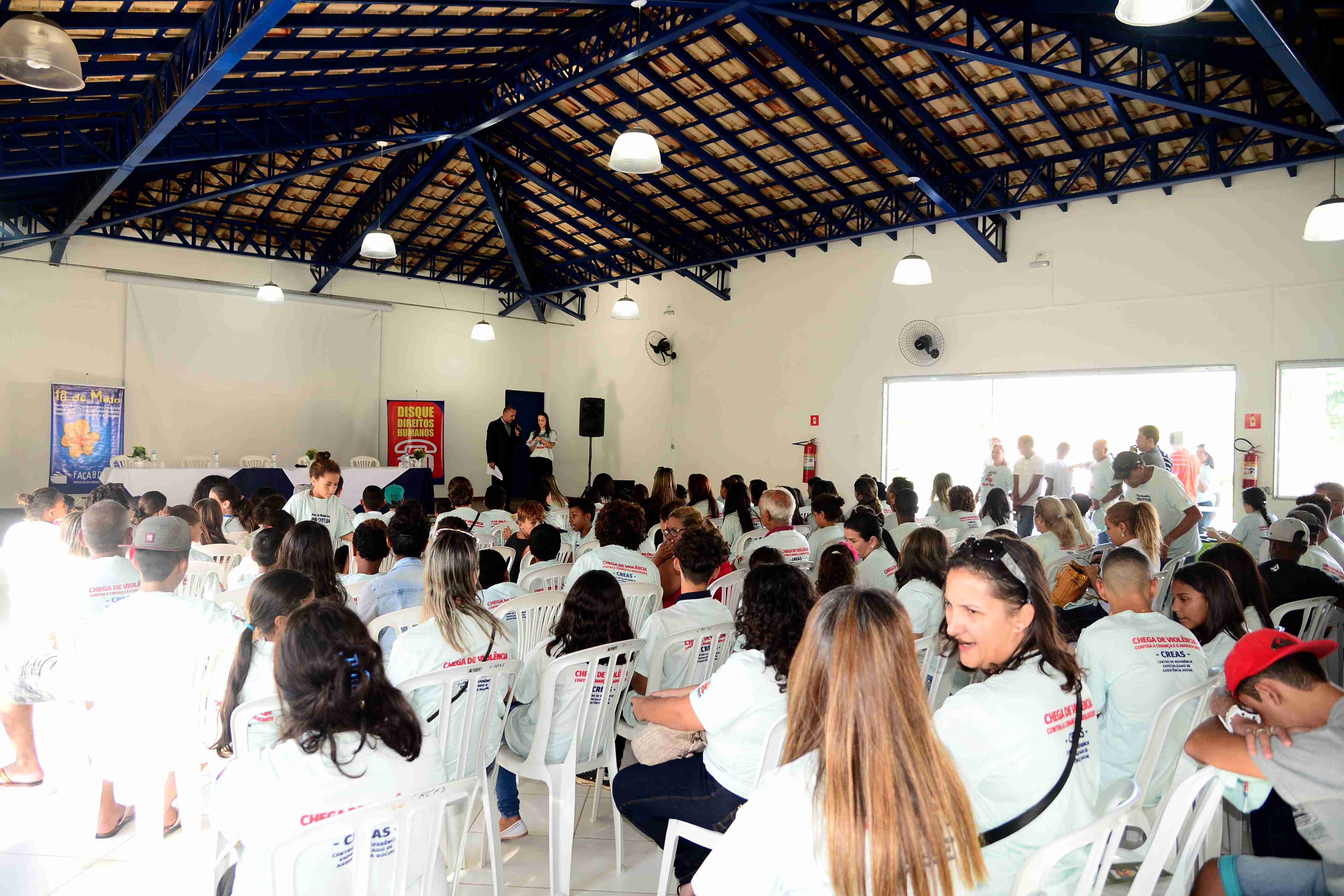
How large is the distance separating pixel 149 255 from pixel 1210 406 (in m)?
13.4

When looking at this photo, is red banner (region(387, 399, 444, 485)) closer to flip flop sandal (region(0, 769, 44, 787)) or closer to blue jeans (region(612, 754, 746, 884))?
flip flop sandal (region(0, 769, 44, 787))

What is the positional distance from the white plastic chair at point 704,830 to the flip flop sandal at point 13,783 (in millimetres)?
2670

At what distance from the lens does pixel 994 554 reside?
1938 mm

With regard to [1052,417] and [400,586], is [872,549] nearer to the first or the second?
[400,586]

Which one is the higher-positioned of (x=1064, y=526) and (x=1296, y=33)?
(x=1296, y=33)

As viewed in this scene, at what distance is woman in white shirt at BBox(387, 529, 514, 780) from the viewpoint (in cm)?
256

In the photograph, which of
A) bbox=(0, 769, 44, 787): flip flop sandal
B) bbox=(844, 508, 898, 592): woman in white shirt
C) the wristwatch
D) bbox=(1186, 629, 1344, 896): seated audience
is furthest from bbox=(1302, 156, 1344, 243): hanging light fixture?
bbox=(0, 769, 44, 787): flip flop sandal

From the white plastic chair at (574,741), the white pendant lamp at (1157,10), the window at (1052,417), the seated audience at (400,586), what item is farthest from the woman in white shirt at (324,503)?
the window at (1052,417)

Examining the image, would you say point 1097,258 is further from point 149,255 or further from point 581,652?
point 149,255

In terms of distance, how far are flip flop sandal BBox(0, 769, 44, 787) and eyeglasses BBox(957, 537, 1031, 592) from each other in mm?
3673

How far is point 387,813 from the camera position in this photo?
5.02ft

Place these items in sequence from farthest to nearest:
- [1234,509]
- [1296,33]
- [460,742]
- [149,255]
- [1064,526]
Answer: [149,255] → [1234,509] → [1296,33] → [1064,526] → [460,742]

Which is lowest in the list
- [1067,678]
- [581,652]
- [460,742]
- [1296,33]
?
[460,742]

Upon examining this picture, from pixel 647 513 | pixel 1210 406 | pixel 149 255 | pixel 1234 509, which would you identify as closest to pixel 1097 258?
pixel 1210 406
